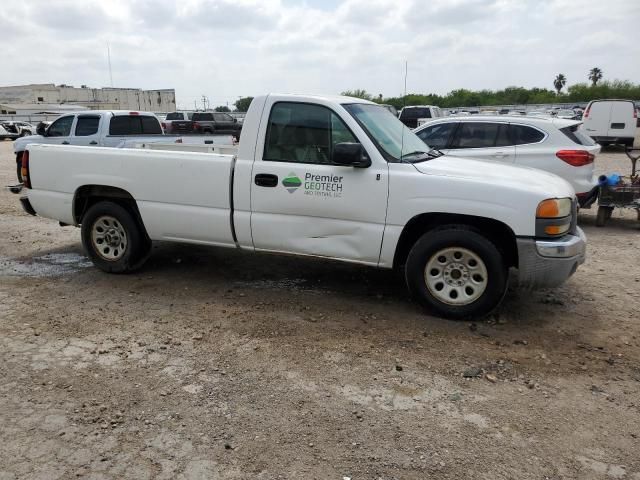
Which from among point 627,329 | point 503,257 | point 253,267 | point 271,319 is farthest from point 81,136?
point 627,329

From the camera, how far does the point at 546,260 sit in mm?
4312

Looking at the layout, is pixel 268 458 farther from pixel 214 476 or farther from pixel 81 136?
pixel 81 136

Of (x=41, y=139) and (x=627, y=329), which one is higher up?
(x=41, y=139)

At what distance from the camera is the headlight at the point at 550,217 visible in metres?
4.28

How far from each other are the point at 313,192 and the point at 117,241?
2.55 metres

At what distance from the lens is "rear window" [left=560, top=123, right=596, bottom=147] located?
8.09 m

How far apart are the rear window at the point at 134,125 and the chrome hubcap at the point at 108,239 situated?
782 cm

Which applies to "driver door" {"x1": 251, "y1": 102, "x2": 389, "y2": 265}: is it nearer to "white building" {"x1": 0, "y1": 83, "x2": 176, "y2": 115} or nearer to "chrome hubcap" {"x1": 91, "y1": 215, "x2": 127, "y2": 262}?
"chrome hubcap" {"x1": 91, "y1": 215, "x2": 127, "y2": 262}

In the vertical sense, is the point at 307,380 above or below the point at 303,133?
below

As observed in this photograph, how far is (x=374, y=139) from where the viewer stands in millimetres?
4762

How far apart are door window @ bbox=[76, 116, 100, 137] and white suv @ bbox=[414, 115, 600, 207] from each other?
8518 millimetres

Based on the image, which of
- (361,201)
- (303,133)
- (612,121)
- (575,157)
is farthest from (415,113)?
(361,201)

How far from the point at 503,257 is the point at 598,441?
1842 mm

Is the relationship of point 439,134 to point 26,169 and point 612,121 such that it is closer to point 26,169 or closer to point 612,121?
point 26,169
